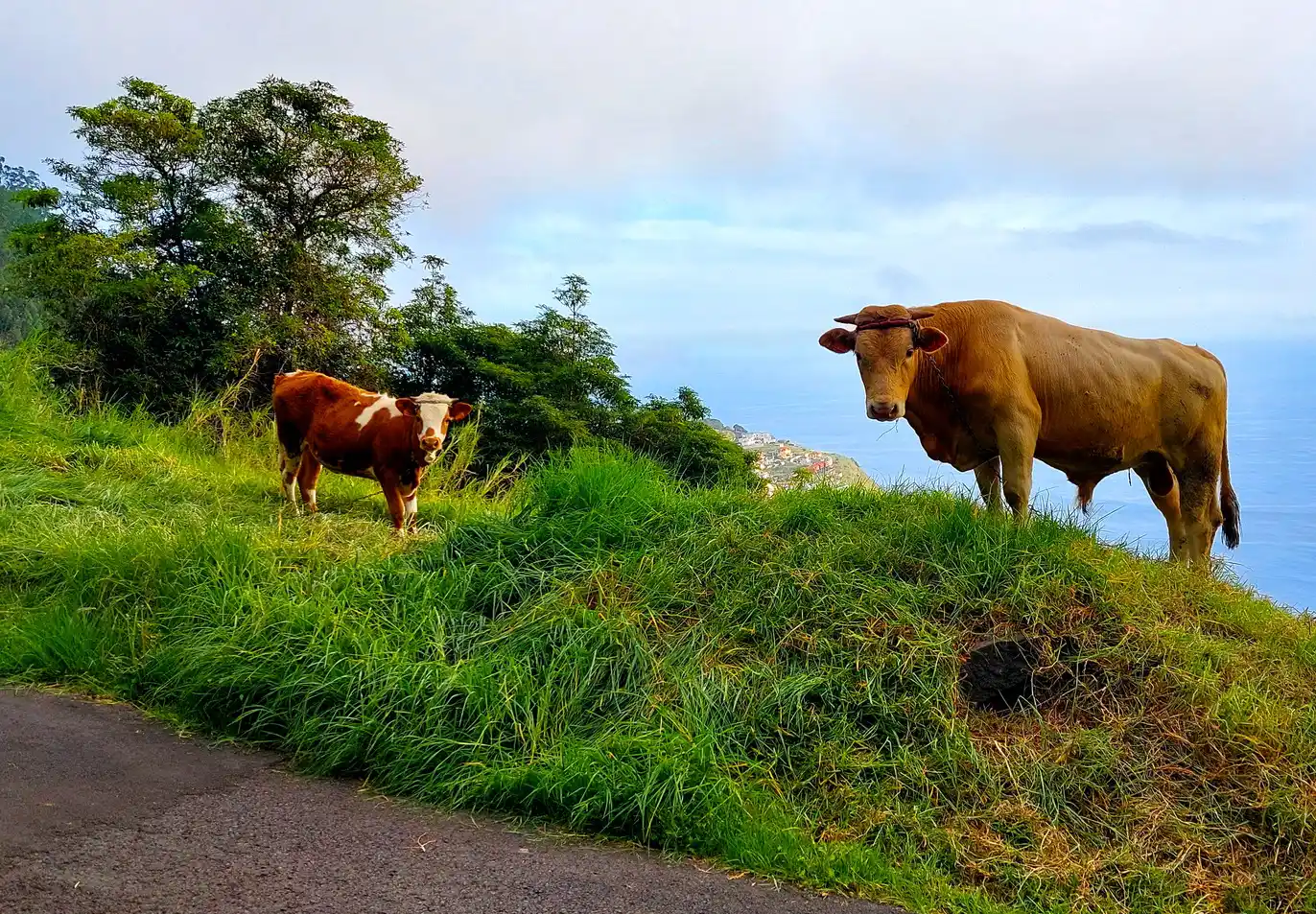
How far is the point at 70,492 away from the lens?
26.3 ft

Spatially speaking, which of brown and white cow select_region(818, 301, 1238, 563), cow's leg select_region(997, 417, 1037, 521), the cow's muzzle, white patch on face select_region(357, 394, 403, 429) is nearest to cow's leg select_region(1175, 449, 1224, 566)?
brown and white cow select_region(818, 301, 1238, 563)

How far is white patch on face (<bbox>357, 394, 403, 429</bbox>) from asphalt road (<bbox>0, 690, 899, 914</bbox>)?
3712mm

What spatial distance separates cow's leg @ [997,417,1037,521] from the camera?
5711mm

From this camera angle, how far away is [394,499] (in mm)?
7625

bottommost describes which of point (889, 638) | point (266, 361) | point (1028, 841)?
point (1028, 841)

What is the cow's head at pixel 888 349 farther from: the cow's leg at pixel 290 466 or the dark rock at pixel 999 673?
the cow's leg at pixel 290 466

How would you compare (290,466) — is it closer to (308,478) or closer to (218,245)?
(308,478)

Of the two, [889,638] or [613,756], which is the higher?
[889,638]

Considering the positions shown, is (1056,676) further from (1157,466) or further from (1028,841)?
(1157,466)

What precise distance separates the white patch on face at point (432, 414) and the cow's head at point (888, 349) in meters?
3.19

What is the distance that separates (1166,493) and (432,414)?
5.18 meters

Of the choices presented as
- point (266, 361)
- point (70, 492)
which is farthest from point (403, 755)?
point (266, 361)

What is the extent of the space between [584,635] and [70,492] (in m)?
5.38

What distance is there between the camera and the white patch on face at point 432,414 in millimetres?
7465
